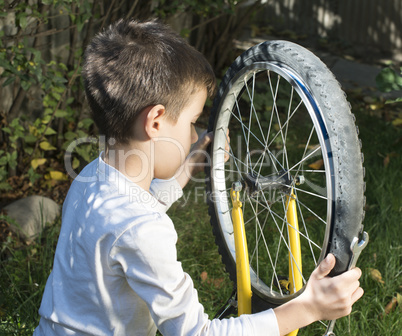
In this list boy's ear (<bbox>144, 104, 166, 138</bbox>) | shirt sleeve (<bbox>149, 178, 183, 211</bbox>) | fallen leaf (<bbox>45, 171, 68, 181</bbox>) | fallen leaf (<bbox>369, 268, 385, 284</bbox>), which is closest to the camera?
boy's ear (<bbox>144, 104, 166, 138</bbox>)

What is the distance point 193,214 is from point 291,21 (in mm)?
5974

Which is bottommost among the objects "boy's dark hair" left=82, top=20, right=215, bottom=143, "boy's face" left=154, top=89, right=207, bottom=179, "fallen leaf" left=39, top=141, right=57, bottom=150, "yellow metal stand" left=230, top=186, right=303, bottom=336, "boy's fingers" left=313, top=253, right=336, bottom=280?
"fallen leaf" left=39, top=141, right=57, bottom=150

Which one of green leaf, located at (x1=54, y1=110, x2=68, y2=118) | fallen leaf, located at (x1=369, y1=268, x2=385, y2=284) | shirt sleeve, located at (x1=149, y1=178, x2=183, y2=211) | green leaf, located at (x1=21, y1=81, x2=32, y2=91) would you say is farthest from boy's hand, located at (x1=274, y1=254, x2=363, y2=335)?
green leaf, located at (x1=54, y1=110, x2=68, y2=118)

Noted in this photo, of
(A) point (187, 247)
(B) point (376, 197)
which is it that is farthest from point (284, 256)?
(B) point (376, 197)

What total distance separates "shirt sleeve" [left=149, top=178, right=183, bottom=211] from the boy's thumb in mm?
695

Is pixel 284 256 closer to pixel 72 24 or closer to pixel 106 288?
pixel 106 288

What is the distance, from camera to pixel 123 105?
1.45 meters

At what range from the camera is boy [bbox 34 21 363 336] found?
1.27 metres

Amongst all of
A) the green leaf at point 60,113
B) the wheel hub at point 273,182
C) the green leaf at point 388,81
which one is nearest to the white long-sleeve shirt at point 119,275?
the wheel hub at point 273,182

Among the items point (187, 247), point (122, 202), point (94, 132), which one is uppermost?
point (122, 202)

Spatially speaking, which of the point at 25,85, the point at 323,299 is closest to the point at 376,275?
the point at 323,299

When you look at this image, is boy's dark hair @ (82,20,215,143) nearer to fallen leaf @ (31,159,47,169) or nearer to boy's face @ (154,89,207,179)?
boy's face @ (154,89,207,179)

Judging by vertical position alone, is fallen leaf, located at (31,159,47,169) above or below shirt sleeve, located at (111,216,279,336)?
below

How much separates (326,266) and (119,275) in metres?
0.53
